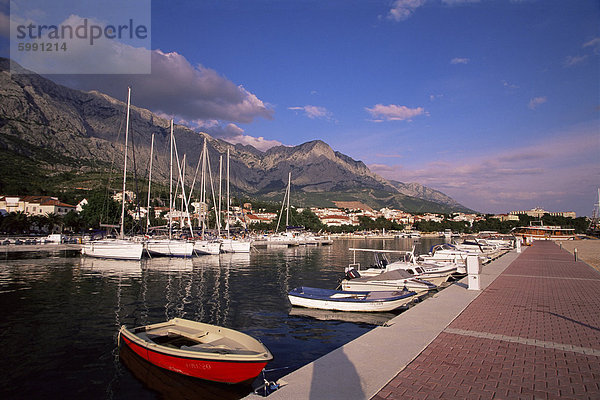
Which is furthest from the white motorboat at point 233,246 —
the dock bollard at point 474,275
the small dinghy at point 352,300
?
the dock bollard at point 474,275

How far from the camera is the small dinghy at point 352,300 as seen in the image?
53.1 ft

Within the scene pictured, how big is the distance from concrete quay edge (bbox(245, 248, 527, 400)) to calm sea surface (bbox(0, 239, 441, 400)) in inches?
92.5

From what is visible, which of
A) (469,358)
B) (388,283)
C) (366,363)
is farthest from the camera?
(388,283)

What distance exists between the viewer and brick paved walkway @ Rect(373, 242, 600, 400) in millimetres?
5906

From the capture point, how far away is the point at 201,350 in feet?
29.4

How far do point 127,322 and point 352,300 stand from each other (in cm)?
968

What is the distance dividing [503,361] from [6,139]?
20065 cm

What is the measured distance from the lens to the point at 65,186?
459 feet

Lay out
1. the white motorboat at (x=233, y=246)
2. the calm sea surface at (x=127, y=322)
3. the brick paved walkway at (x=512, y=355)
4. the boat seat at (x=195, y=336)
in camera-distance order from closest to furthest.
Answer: the brick paved walkway at (x=512, y=355), the calm sea surface at (x=127, y=322), the boat seat at (x=195, y=336), the white motorboat at (x=233, y=246)

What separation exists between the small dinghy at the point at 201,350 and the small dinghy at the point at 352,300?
7529 millimetres

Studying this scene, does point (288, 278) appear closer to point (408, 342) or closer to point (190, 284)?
point (190, 284)

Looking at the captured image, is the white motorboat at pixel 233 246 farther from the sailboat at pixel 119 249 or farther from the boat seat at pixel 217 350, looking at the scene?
the boat seat at pixel 217 350

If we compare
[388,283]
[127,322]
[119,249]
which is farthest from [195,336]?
[119,249]

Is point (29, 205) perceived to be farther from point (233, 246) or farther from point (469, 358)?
point (469, 358)
